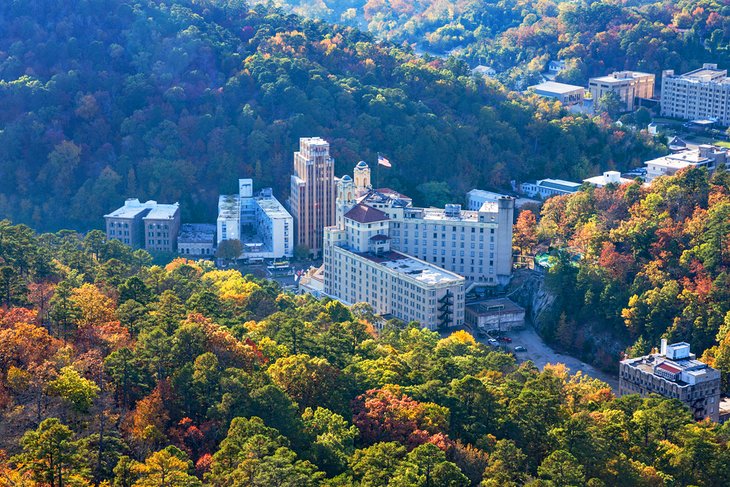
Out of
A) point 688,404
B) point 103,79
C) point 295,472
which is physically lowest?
point 688,404

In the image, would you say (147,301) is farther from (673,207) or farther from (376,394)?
(673,207)

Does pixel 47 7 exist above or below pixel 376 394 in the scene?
above

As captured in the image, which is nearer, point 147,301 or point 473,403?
point 473,403

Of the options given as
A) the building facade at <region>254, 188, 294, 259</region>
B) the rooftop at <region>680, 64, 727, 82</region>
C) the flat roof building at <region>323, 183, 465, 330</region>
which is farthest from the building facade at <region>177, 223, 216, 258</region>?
the rooftop at <region>680, 64, 727, 82</region>

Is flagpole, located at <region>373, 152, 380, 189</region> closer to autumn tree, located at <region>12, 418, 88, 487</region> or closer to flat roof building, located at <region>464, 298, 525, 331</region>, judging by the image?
flat roof building, located at <region>464, 298, 525, 331</region>

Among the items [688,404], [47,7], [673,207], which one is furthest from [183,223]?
[688,404]
